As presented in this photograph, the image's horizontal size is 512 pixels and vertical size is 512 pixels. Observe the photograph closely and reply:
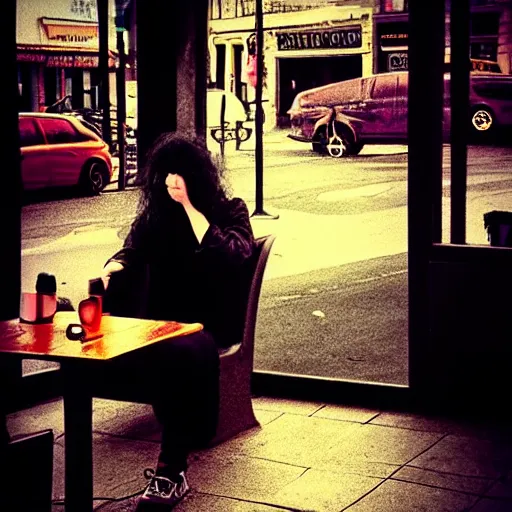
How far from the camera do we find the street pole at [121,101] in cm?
586

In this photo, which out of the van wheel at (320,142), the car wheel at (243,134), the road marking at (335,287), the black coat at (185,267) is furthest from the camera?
the car wheel at (243,134)

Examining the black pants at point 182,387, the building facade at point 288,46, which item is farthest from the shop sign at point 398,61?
the black pants at point 182,387

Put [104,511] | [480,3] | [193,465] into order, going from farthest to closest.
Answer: [480,3]
[193,465]
[104,511]

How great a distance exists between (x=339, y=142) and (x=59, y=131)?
4.50ft

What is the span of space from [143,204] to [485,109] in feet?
5.29

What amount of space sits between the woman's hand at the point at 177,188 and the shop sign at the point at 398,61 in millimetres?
1273

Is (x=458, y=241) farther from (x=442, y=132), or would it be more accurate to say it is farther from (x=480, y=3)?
(x=480, y=3)

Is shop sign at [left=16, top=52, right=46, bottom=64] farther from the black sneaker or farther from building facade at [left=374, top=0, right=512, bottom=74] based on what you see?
the black sneaker

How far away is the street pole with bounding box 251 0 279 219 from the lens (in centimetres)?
568

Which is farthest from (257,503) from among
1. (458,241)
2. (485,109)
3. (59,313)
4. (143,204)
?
(485,109)

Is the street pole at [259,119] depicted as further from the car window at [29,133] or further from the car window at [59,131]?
the car window at [29,133]

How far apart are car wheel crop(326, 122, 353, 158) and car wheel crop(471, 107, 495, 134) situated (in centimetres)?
66

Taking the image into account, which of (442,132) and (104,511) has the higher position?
(442,132)

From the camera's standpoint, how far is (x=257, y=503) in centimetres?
413
